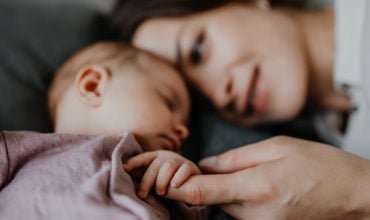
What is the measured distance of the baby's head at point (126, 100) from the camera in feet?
2.60

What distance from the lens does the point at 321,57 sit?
1244mm

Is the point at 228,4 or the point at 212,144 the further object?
the point at 228,4

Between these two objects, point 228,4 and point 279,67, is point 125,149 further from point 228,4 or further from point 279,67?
point 228,4

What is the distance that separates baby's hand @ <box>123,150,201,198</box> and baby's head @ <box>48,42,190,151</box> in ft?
0.46

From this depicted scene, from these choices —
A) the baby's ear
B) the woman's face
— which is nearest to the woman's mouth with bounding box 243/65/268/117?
the woman's face

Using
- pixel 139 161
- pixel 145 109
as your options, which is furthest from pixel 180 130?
pixel 139 161

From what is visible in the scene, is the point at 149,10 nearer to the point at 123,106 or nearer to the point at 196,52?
the point at 196,52

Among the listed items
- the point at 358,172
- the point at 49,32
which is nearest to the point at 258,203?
the point at 358,172

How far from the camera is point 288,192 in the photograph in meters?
0.59

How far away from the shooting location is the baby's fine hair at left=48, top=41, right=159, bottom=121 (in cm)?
90

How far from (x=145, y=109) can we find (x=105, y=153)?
168mm

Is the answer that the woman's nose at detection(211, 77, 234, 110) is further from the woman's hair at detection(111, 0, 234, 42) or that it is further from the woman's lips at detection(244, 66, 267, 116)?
the woman's hair at detection(111, 0, 234, 42)

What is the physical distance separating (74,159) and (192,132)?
0.53 m

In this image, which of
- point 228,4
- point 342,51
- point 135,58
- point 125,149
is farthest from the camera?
point 228,4
